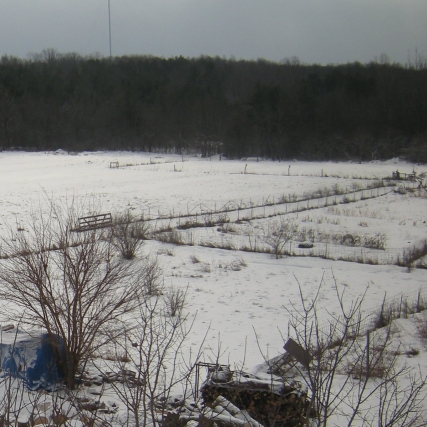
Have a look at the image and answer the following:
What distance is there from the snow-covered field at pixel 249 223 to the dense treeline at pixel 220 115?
36.7 ft

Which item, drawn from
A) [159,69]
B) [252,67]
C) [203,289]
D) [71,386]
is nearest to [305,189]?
[203,289]

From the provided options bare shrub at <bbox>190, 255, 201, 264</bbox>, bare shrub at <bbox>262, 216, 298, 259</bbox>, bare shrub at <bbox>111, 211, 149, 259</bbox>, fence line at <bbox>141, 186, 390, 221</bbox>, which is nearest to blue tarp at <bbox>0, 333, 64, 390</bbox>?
bare shrub at <bbox>111, 211, 149, 259</bbox>

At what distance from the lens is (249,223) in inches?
997

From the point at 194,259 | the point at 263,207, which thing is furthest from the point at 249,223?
A: the point at 194,259

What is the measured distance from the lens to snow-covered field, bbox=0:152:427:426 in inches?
496

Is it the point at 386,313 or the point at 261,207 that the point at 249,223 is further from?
the point at 386,313

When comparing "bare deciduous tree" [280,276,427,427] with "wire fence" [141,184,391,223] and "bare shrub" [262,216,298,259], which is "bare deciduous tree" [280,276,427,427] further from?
"wire fence" [141,184,391,223]

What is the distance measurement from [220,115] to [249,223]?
190ft

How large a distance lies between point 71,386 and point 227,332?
4435 millimetres

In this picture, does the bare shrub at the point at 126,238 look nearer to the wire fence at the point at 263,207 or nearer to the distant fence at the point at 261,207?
the wire fence at the point at 263,207

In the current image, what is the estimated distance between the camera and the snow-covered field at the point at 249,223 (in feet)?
41.3

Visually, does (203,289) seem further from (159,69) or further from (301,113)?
(159,69)

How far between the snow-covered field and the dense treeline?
440 inches

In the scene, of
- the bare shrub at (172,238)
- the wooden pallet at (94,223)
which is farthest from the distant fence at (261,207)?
the wooden pallet at (94,223)
